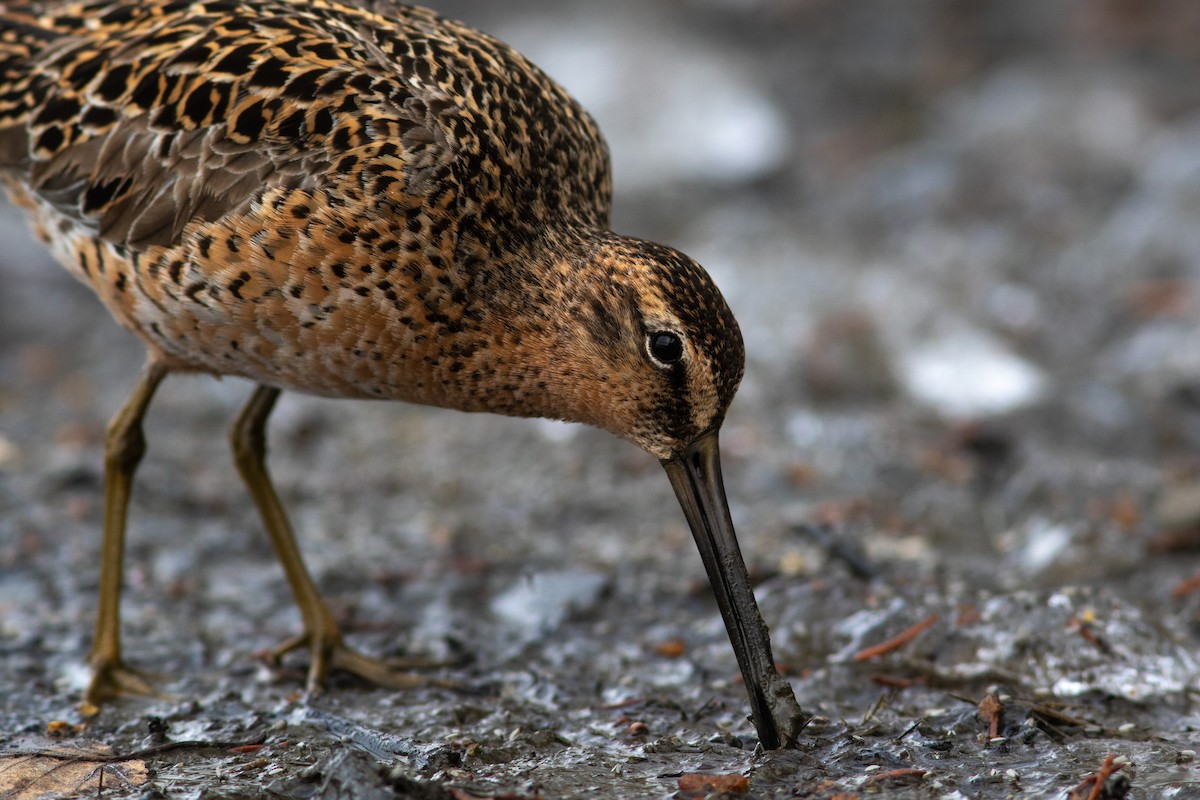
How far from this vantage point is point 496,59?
500 centimetres

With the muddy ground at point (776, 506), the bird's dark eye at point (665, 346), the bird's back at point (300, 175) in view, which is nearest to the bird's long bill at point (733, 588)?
the muddy ground at point (776, 506)

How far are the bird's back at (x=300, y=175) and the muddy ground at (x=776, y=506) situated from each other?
1.28 metres

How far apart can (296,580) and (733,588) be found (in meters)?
1.98

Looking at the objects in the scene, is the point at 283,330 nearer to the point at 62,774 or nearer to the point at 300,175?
the point at 300,175

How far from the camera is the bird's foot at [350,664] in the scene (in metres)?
5.14

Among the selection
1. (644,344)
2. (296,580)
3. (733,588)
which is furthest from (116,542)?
(733,588)

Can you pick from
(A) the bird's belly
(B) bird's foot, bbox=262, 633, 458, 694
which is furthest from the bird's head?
(B) bird's foot, bbox=262, 633, 458, 694

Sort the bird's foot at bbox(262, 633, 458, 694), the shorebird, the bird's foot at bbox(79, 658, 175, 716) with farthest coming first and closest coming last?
the bird's foot at bbox(262, 633, 458, 694) → the bird's foot at bbox(79, 658, 175, 716) → the shorebird

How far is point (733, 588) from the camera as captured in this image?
4371 millimetres

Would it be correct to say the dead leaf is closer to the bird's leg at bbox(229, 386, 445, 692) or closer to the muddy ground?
the muddy ground

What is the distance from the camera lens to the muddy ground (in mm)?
4309

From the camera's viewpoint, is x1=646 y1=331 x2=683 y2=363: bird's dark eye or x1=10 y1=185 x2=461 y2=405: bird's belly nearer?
x1=646 y1=331 x2=683 y2=363: bird's dark eye

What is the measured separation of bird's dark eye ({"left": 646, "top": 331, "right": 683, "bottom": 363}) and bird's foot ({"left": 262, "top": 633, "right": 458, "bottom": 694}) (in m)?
1.58

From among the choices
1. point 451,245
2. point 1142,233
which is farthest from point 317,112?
point 1142,233
